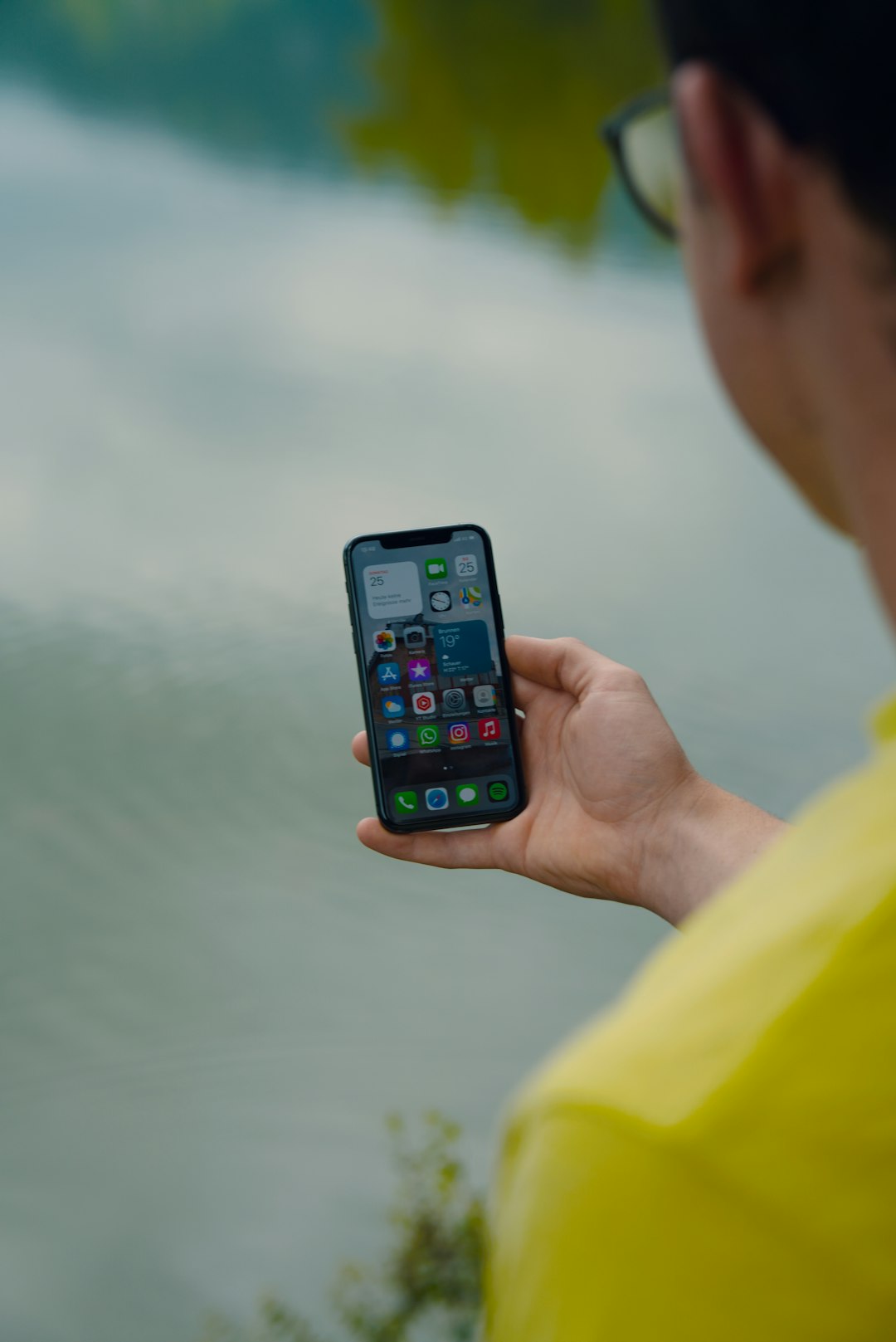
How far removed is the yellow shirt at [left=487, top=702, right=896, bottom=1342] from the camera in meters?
0.26

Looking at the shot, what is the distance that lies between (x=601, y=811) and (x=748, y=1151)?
562 mm

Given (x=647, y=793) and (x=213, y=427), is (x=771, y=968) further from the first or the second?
(x=213, y=427)

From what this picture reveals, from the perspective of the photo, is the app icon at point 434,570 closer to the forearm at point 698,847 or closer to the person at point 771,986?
the forearm at point 698,847

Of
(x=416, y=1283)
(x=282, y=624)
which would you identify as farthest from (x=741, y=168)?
(x=282, y=624)

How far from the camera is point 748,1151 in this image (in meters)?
0.26

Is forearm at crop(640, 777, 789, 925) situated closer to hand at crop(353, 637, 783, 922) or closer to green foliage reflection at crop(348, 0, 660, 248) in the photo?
hand at crop(353, 637, 783, 922)

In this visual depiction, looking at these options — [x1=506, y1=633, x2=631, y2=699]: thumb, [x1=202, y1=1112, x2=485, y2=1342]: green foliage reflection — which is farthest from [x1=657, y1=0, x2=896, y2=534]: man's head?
[x1=202, y1=1112, x2=485, y2=1342]: green foliage reflection

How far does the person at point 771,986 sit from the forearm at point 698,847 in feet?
1.33

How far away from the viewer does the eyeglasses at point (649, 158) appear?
14.8 inches

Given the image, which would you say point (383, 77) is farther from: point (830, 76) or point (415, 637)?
point (830, 76)

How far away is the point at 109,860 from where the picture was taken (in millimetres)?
2002

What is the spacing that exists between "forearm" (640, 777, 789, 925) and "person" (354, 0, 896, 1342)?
1.33 feet

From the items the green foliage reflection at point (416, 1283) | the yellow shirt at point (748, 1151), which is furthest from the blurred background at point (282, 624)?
the yellow shirt at point (748, 1151)

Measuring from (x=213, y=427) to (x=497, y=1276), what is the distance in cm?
283
